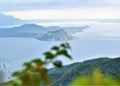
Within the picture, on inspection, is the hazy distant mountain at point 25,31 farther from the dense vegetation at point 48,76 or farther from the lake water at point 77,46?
the dense vegetation at point 48,76

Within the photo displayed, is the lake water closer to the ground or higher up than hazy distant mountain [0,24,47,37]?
closer to the ground

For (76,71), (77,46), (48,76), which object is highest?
(48,76)

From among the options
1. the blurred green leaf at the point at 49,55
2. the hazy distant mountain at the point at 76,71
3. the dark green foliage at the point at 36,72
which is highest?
the blurred green leaf at the point at 49,55

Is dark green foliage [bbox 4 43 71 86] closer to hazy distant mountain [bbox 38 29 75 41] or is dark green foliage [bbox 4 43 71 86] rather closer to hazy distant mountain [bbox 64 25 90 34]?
hazy distant mountain [bbox 38 29 75 41]

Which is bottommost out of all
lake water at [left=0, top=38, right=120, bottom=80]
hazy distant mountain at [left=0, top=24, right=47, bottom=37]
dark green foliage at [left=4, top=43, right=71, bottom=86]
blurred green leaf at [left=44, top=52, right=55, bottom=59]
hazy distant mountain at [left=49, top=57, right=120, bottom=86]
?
lake water at [left=0, top=38, right=120, bottom=80]

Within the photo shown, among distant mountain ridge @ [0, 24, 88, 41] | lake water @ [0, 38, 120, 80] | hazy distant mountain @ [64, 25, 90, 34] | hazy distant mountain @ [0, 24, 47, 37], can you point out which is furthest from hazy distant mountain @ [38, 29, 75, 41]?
Answer: hazy distant mountain @ [64, 25, 90, 34]

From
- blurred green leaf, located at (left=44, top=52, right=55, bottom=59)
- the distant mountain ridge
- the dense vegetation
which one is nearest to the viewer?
the dense vegetation

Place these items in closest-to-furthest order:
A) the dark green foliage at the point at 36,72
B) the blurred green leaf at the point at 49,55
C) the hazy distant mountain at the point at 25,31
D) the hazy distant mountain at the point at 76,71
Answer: the dark green foliage at the point at 36,72 → the blurred green leaf at the point at 49,55 → the hazy distant mountain at the point at 76,71 → the hazy distant mountain at the point at 25,31

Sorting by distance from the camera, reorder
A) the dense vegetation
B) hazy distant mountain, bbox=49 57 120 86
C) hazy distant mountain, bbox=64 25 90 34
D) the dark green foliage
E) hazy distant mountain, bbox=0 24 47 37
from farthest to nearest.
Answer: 1. hazy distant mountain, bbox=64 25 90 34
2. hazy distant mountain, bbox=0 24 47 37
3. hazy distant mountain, bbox=49 57 120 86
4. the dark green foliage
5. the dense vegetation

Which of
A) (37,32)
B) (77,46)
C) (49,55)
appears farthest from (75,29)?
(49,55)

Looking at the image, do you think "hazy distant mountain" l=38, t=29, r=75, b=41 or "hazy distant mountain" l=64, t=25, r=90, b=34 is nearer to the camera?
"hazy distant mountain" l=38, t=29, r=75, b=41

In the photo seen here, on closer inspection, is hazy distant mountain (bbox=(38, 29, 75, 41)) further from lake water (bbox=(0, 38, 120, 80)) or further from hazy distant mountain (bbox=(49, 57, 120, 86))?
hazy distant mountain (bbox=(49, 57, 120, 86))

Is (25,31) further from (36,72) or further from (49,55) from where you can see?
(36,72)

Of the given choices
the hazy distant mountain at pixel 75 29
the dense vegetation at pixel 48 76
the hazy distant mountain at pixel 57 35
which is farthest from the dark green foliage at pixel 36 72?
the hazy distant mountain at pixel 75 29
